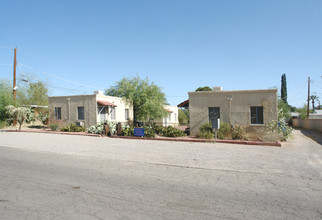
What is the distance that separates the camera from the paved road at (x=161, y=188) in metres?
4.00

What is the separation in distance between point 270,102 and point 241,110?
190 cm

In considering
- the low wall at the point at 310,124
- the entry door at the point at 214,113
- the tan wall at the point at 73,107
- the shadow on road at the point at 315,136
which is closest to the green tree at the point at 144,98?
the tan wall at the point at 73,107

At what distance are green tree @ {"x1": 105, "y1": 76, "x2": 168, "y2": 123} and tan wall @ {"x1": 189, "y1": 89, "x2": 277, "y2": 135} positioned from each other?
546cm

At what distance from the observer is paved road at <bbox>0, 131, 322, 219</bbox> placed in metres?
4.00

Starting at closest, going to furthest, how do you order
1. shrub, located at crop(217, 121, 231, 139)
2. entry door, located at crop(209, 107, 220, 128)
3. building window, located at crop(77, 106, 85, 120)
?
shrub, located at crop(217, 121, 231, 139), entry door, located at crop(209, 107, 220, 128), building window, located at crop(77, 106, 85, 120)

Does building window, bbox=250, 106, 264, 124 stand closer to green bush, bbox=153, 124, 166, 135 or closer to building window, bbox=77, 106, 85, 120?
green bush, bbox=153, 124, 166, 135

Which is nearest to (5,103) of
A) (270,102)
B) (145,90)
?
(145,90)

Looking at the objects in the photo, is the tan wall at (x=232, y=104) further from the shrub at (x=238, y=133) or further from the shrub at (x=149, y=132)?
the shrub at (x=149, y=132)

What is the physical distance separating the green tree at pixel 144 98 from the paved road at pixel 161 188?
12.7 metres

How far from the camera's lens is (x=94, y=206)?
4227 millimetres

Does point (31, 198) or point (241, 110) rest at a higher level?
point (241, 110)

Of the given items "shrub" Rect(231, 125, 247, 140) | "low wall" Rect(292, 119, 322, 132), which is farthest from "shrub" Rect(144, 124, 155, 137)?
"low wall" Rect(292, 119, 322, 132)

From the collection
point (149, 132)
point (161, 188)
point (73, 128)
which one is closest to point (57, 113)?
point (73, 128)

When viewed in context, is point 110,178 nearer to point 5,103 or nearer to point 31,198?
point 31,198
